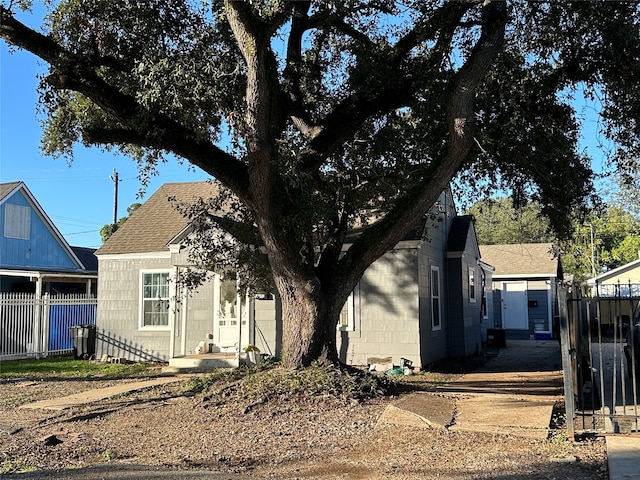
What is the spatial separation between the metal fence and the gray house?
7.71 feet

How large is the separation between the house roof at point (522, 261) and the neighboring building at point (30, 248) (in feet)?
60.2

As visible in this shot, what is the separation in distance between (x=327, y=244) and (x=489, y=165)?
12.1 feet

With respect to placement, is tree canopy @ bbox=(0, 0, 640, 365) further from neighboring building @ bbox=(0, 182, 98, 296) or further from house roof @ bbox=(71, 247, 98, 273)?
house roof @ bbox=(71, 247, 98, 273)

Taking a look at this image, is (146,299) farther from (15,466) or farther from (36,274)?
(15,466)

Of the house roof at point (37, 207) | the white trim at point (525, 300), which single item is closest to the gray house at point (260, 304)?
the house roof at point (37, 207)

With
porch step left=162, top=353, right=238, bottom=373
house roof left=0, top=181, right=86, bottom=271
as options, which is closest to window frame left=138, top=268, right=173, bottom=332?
porch step left=162, top=353, right=238, bottom=373

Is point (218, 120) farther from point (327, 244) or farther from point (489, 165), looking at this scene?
point (489, 165)

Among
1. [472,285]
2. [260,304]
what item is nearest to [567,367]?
[260,304]

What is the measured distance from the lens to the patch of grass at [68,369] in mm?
14695

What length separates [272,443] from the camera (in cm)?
723

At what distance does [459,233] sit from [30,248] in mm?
16811

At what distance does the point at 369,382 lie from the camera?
9500 millimetres

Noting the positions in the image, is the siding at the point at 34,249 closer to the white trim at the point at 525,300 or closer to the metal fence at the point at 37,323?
the metal fence at the point at 37,323

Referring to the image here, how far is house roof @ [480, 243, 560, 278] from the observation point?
27000 mm
